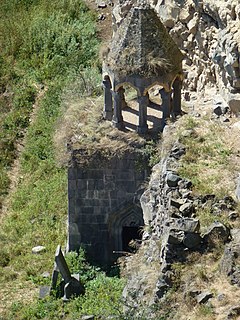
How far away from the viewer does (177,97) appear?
53.0 ft

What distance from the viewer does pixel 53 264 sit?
16.5 m

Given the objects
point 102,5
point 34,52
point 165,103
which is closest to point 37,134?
point 34,52

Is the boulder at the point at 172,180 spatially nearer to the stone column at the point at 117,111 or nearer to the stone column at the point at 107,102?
the stone column at the point at 117,111

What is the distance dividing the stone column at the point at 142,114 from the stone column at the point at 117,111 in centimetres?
41

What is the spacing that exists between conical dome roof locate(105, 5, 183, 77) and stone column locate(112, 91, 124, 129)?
1.74ft

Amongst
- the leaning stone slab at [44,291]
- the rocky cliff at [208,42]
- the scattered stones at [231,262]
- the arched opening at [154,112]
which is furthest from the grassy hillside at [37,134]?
the scattered stones at [231,262]

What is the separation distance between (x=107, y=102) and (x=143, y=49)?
4.89 ft

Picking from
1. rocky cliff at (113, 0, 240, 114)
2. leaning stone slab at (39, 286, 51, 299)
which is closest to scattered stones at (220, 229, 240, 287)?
leaning stone slab at (39, 286, 51, 299)

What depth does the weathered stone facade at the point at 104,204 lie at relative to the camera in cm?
1567

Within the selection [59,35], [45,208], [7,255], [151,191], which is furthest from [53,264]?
[59,35]

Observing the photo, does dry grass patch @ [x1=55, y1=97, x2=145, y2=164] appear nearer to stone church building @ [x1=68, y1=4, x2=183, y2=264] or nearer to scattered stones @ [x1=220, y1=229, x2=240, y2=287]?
stone church building @ [x1=68, y1=4, x2=183, y2=264]

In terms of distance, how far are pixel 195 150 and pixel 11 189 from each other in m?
8.08

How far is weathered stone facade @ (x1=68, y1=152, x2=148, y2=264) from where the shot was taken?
15672 millimetres

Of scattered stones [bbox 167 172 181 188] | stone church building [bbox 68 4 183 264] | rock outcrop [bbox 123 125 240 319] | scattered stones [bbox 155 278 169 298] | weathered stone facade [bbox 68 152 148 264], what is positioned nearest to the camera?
rock outcrop [bbox 123 125 240 319]
